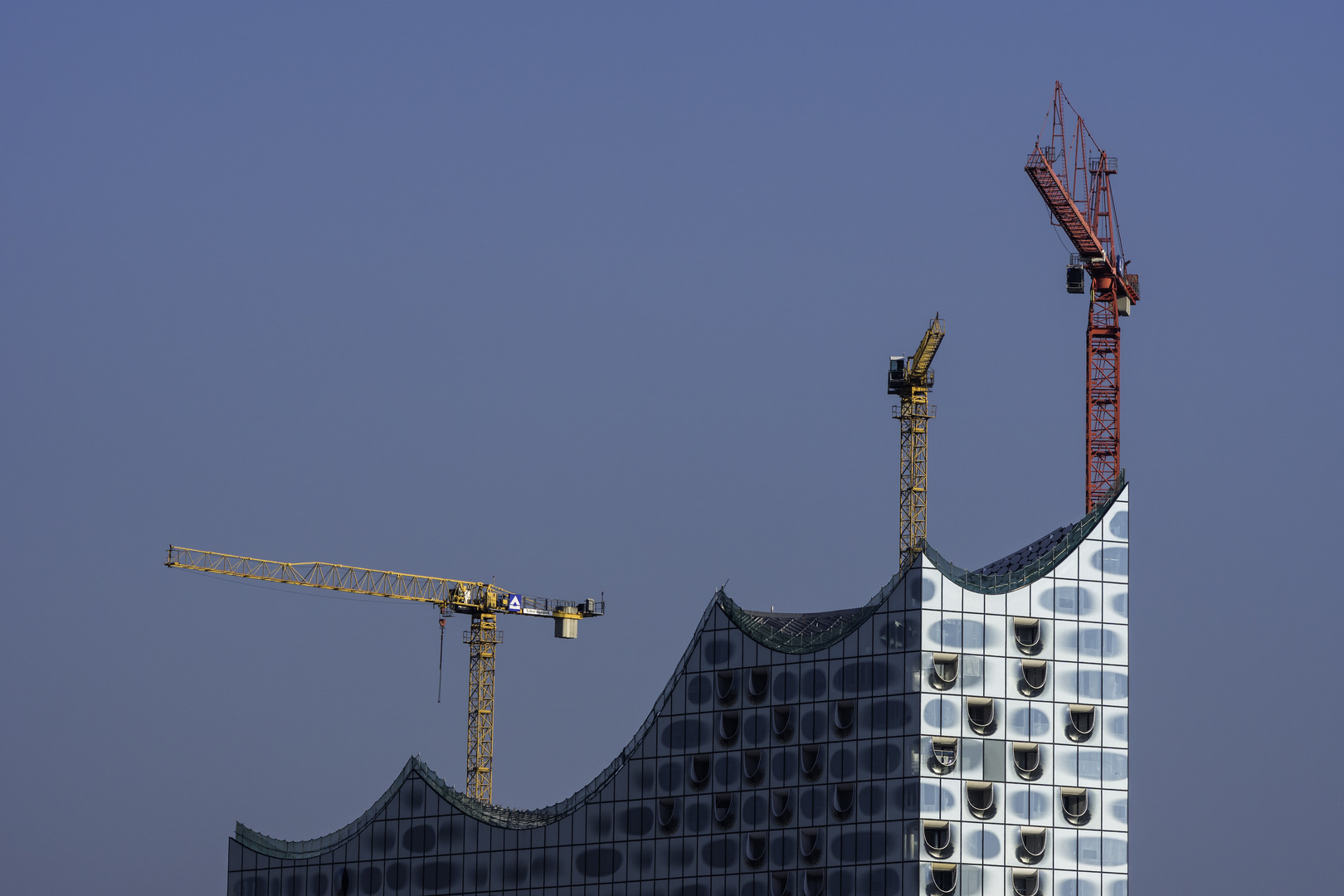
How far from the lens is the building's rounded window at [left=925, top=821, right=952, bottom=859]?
153 m

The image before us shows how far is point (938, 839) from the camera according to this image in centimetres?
15300

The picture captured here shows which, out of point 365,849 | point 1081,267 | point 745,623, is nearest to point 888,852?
point 745,623

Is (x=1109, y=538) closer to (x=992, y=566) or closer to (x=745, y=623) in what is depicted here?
(x=992, y=566)

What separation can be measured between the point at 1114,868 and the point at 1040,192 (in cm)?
5600

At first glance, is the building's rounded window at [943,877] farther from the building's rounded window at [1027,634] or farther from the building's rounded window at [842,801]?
the building's rounded window at [1027,634]

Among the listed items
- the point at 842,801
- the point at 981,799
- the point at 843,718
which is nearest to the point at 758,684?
the point at 843,718

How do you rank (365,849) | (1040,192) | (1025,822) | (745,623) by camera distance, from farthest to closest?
(1040,192), (365,849), (745,623), (1025,822)

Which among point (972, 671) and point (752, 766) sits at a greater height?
point (972, 671)

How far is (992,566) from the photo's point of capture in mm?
164250

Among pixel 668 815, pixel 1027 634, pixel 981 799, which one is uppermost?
pixel 1027 634

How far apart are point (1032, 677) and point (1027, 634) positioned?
97.5 inches

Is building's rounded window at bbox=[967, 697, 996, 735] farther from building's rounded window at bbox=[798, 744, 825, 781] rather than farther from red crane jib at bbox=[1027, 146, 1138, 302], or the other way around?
red crane jib at bbox=[1027, 146, 1138, 302]

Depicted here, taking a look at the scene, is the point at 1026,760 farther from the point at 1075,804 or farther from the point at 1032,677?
the point at 1032,677

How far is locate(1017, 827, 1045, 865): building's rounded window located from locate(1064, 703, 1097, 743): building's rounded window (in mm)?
5653
